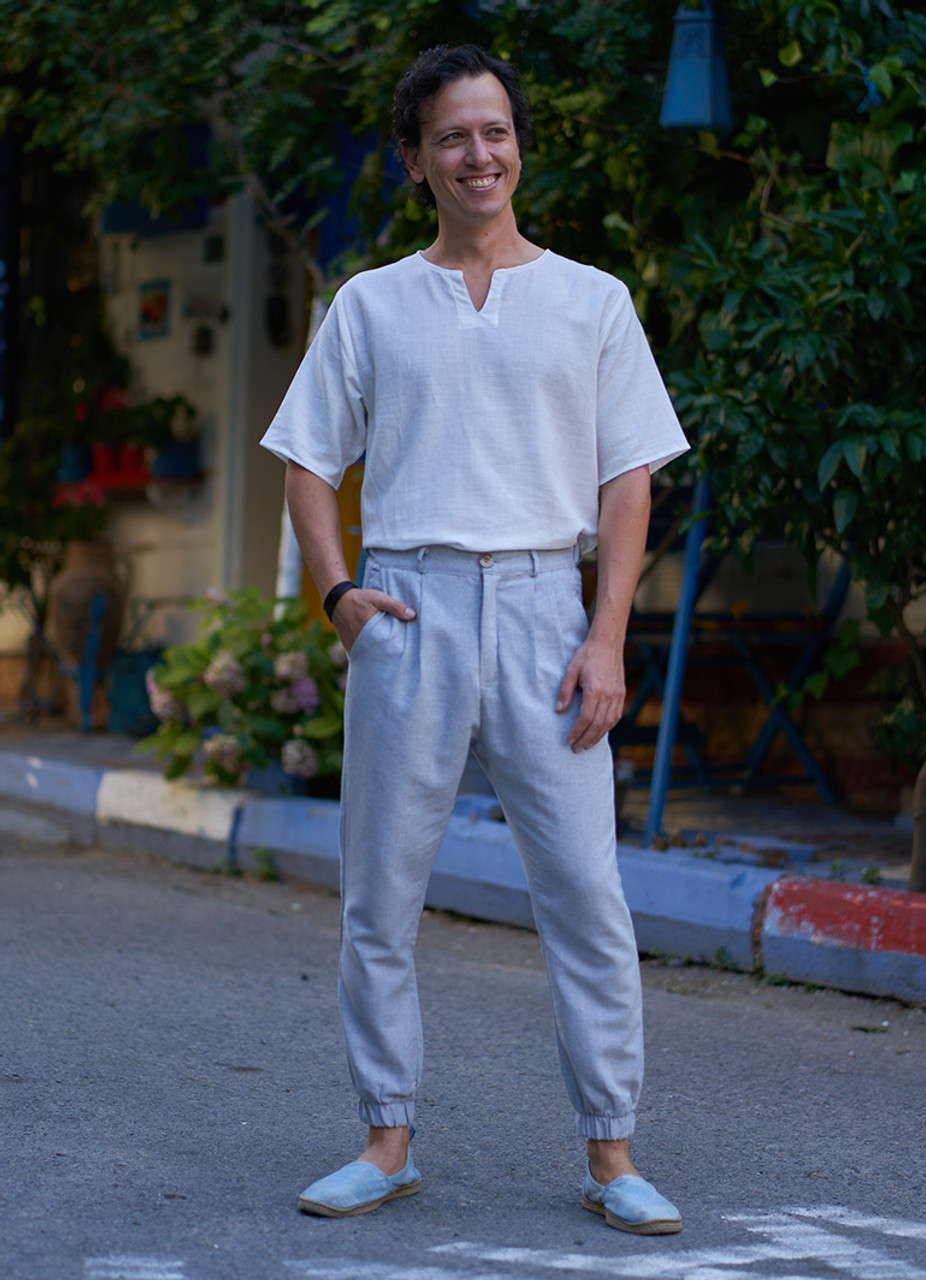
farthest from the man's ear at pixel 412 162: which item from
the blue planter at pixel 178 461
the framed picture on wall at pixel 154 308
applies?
the framed picture on wall at pixel 154 308

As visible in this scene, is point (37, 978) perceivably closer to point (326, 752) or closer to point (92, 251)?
point (326, 752)

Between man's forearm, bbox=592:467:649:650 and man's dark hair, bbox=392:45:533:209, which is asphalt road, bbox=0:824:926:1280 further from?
man's dark hair, bbox=392:45:533:209

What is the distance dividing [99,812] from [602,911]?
468cm

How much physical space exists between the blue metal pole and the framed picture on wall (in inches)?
210

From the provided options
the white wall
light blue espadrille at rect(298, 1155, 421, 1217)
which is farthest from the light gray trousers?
the white wall

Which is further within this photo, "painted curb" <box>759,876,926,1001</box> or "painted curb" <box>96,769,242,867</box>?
"painted curb" <box>96,769,242,867</box>

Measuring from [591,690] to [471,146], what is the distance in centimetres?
84

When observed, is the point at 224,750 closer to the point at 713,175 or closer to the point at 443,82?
the point at 713,175

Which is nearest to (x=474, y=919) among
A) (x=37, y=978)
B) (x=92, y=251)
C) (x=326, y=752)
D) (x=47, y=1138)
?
(x=326, y=752)

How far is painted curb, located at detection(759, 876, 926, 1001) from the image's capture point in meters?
4.04

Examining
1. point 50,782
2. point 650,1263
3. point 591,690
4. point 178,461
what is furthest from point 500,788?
point 178,461

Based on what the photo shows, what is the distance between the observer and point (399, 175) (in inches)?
262

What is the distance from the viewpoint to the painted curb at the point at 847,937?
4.04m

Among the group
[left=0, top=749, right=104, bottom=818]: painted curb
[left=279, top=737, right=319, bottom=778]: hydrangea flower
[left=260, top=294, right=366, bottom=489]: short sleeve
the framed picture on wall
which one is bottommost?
[left=0, top=749, right=104, bottom=818]: painted curb
